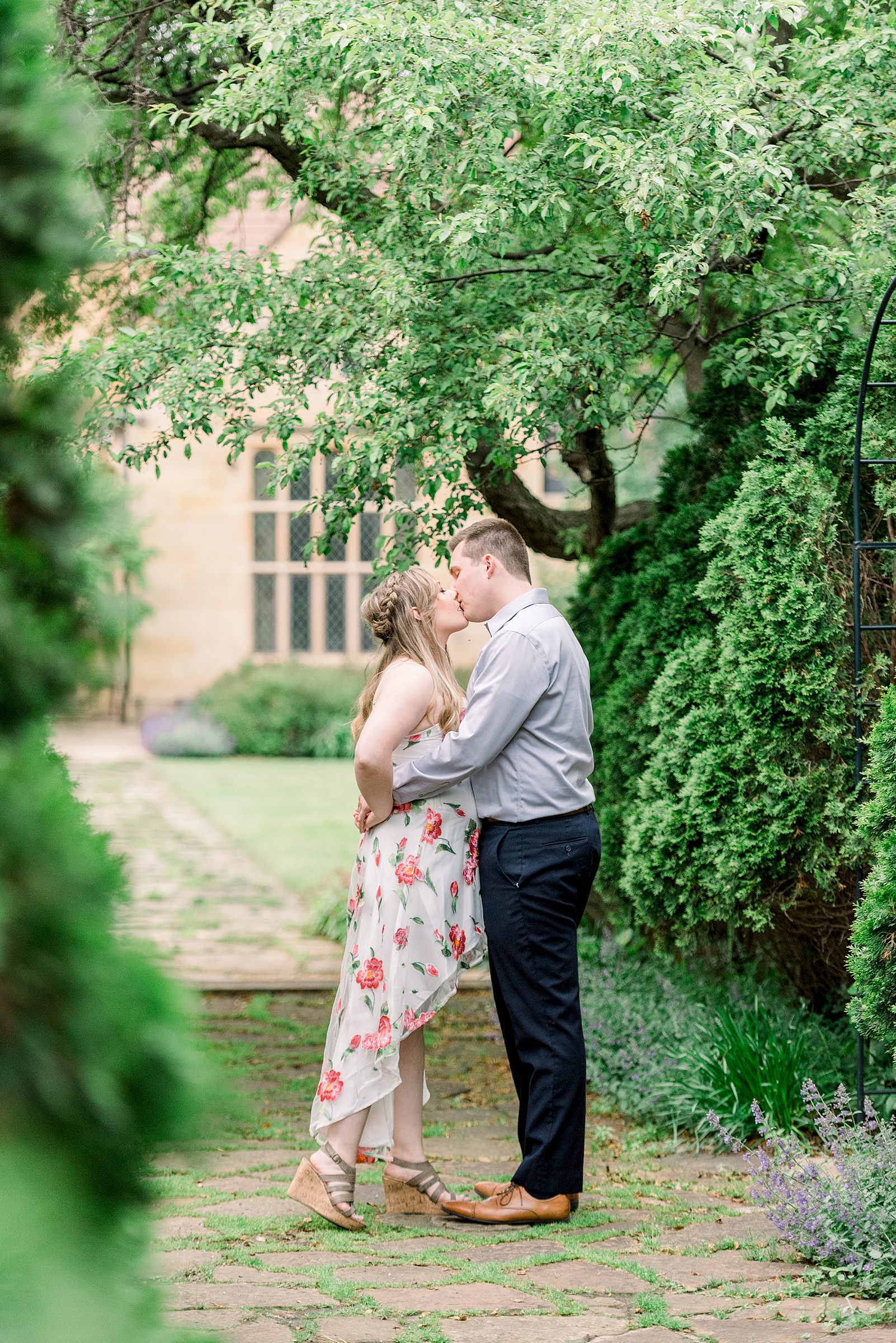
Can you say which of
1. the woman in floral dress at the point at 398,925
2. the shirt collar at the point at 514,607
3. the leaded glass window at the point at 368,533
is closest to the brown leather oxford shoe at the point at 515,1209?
the woman in floral dress at the point at 398,925

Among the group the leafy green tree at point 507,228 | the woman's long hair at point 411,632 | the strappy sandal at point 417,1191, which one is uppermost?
the leafy green tree at point 507,228

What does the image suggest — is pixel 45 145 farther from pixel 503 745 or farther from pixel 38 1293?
pixel 503 745

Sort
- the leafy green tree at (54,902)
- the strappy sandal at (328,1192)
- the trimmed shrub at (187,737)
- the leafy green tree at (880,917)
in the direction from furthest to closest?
the trimmed shrub at (187,737), the strappy sandal at (328,1192), the leafy green tree at (880,917), the leafy green tree at (54,902)

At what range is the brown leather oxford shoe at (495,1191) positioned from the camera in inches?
160

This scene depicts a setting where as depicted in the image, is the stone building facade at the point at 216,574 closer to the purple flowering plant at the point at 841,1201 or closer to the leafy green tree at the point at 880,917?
the leafy green tree at the point at 880,917

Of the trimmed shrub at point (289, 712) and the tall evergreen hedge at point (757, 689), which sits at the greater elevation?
the tall evergreen hedge at point (757, 689)

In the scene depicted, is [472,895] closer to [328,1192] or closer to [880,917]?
[328,1192]

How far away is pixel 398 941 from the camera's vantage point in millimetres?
4055

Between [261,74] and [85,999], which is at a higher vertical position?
[261,74]

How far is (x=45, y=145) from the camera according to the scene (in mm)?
1312

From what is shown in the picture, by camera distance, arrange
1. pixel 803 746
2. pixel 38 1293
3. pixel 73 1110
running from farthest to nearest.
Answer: pixel 803 746, pixel 73 1110, pixel 38 1293

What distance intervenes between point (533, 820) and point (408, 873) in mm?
425

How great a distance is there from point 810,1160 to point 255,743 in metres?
17.2

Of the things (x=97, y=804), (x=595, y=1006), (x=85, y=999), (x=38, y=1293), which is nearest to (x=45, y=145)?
(x=85, y=999)
